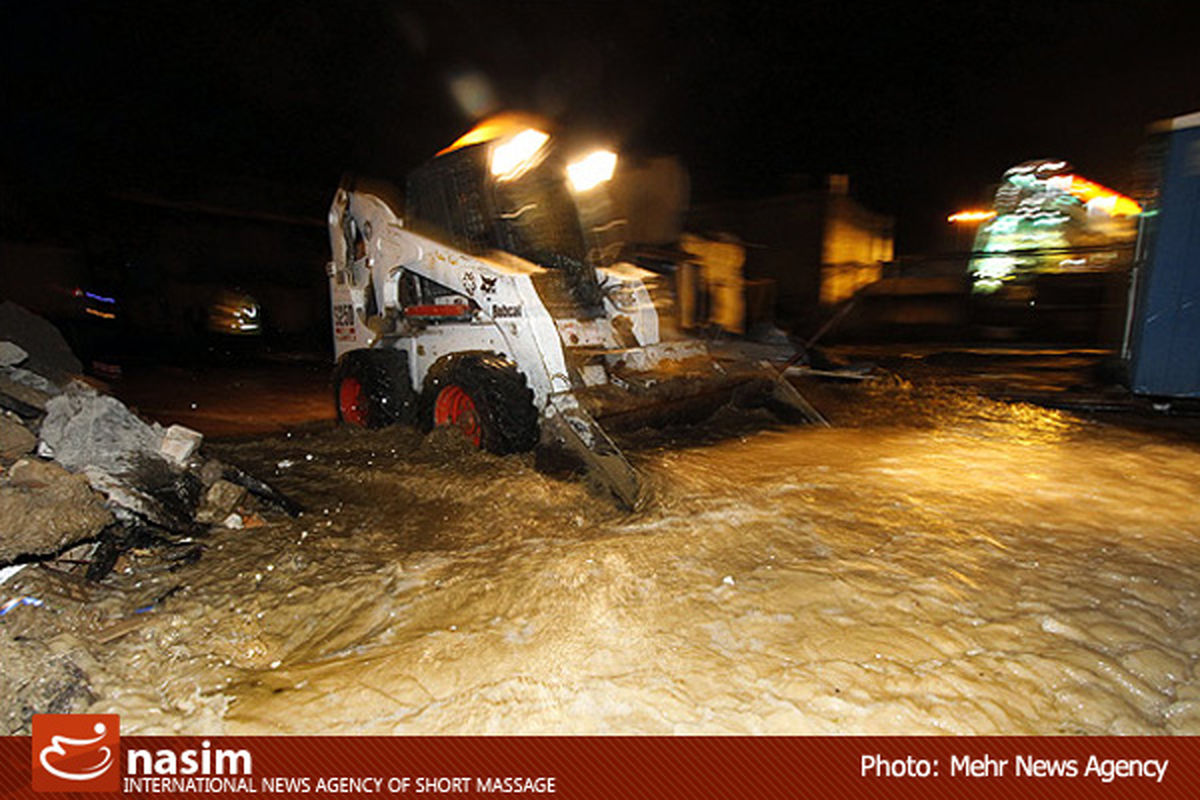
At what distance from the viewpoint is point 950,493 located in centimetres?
400

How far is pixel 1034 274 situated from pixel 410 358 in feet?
33.5

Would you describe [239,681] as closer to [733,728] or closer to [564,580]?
[564,580]

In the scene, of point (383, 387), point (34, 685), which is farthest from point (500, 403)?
point (34, 685)

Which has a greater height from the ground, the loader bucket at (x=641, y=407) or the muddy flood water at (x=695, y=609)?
the loader bucket at (x=641, y=407)

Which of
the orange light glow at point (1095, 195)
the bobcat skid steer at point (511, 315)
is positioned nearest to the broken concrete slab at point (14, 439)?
the bobcat skid steer at point (511, 315)

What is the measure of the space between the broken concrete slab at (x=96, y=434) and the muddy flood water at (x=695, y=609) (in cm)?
92

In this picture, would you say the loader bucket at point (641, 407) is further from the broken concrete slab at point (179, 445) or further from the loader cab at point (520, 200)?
the broken concrete slab at point (179, 445)

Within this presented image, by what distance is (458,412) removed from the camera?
16.6ft

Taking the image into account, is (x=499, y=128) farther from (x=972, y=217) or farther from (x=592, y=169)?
(x=972, y=217)

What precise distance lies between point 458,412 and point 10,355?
3392mm

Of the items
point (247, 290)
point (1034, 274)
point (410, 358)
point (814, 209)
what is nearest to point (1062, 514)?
point (410, 358)

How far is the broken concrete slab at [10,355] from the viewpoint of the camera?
14.4 feet

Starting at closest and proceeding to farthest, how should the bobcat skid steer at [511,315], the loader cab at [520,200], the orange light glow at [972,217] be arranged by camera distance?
1. the bobcat skid steer at [511,315]
2. the loader cab at [520,200]
3. the orange light glow at [972,217]

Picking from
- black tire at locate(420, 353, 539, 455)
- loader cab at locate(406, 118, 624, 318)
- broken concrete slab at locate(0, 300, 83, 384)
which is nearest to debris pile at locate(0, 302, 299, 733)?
broken concrete slab at locate(0, 300, 83, 384)
